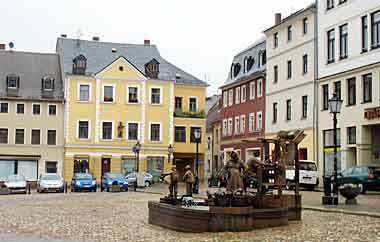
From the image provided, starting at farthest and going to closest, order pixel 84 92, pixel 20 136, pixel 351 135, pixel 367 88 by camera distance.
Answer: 1. pixel 84 92
2. pixel 20 136
3. pixel 351 135
4. pixel 367 88

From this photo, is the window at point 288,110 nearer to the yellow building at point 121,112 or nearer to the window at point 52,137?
the yellow building at point 121,112

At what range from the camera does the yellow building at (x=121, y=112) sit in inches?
2594

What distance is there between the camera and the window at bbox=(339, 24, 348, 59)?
43281mm

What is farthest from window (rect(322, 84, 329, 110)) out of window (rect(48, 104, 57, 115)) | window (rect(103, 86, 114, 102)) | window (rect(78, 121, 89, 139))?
window (rect(48, 104, 57, 115))

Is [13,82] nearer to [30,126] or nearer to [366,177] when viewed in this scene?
[30,126]

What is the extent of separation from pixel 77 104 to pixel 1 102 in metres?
6.99

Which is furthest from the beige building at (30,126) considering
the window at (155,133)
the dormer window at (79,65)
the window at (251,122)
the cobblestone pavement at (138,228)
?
the cobblestone pavement at (138,228)

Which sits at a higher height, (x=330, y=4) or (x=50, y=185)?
(x=330, y=4)

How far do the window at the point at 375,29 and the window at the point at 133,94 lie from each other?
32.0 metres

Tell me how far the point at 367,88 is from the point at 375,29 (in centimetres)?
349

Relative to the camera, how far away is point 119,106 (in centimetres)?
6731

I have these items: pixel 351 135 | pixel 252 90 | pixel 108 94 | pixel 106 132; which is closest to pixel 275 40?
pixel 252 90

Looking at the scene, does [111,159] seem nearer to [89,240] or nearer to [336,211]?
[336,211]

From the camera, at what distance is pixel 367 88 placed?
1613 inches
